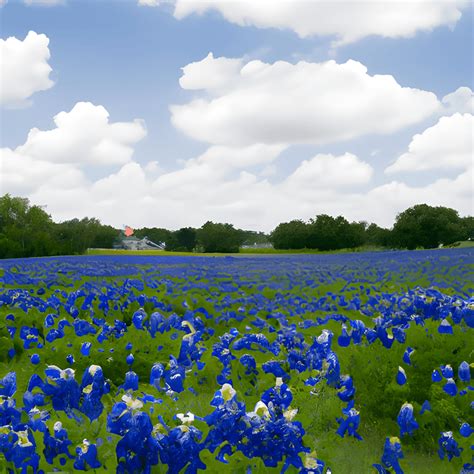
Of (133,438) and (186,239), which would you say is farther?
(186,239)

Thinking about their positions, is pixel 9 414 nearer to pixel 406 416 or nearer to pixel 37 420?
pixel 37 420

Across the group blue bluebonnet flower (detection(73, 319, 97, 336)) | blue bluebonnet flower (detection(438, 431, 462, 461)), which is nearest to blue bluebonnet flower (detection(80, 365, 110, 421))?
blue bluebonnet flower (detection(438, 431, 462, 461))

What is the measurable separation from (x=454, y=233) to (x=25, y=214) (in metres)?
47.3

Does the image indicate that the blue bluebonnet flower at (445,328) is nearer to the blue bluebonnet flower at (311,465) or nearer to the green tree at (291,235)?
the blue bluebonnet flower at (311,465)

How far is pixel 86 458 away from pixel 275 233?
208ft

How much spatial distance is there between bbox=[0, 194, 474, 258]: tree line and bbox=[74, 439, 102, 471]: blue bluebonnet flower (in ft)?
162

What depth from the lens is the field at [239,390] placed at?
253 cm

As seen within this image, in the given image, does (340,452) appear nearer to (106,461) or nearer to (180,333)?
(106,461)

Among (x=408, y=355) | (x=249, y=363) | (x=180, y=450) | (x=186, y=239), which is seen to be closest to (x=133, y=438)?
(x=180, y=450)

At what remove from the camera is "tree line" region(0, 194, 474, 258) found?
52844mm

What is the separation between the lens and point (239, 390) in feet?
14.6

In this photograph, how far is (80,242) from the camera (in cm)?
5969

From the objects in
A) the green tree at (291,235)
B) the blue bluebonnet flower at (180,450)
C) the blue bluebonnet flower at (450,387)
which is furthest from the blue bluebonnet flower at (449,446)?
the green tree at (291,235)

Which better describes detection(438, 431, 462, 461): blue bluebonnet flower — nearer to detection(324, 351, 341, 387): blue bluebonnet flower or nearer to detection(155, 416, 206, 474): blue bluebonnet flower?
detection(324, 351, 341, 387): blue bluebonnet flower
